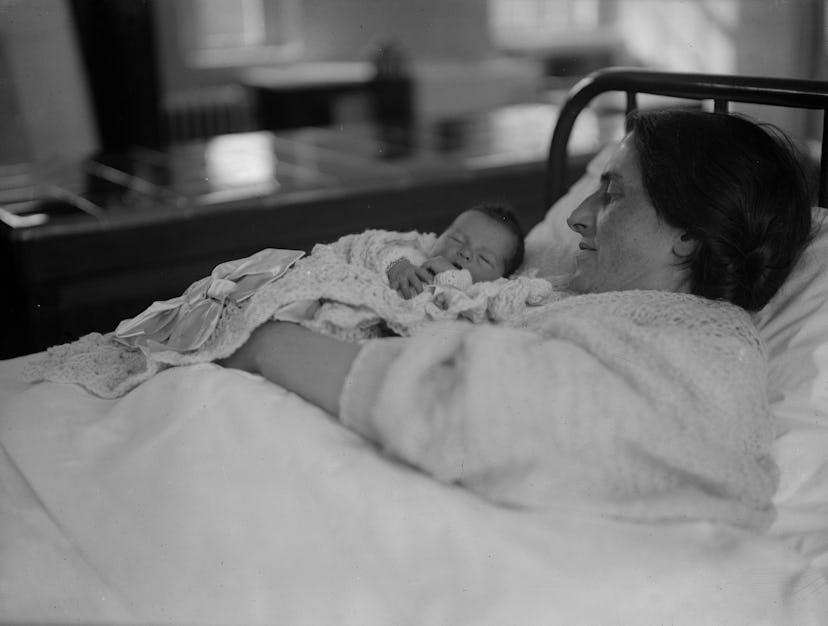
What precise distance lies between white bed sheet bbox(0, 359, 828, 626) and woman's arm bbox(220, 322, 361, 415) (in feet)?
0.08

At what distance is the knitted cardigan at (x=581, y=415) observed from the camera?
981 millimetres

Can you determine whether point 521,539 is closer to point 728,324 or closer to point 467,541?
point 467,541

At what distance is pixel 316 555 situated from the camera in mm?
966

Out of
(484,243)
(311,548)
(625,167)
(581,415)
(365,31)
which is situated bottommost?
(311,548)

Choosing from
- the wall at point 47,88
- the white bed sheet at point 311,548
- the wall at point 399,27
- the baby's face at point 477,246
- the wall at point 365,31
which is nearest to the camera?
the white bed sheet at point 311,548

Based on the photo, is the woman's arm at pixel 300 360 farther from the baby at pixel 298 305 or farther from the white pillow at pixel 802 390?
the white pillow at pixel 802 390

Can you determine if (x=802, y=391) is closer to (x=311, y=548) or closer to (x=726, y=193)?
(x=726, y=193)

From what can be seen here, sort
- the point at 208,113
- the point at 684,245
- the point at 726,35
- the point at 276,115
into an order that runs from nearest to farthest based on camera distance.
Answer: the point at 684,245, the point at 276,115, the point at 208,113, the point at 726,35

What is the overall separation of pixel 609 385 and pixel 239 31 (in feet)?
18.8

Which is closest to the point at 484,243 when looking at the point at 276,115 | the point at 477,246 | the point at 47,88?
the point at 477,246

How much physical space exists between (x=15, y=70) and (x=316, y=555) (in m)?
3.87

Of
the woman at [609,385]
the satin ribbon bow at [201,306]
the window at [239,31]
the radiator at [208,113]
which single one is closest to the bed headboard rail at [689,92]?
the woman at [609,385]

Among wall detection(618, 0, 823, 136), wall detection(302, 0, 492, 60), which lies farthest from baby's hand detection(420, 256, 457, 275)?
wall detection(302, 0, 492, 60)

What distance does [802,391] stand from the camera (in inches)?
48.0
